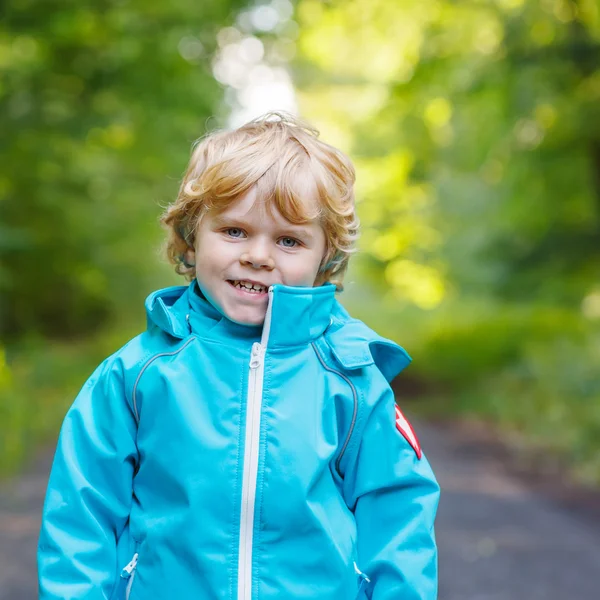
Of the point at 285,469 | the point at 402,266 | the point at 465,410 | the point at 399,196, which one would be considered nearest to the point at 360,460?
the point at 285,469

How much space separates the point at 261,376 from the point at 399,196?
66.2ft

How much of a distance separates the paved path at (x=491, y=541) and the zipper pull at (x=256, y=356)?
3.12 m

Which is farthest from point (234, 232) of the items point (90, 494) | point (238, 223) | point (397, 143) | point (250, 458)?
point (397, 143)

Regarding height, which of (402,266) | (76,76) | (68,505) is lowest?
(68,505)

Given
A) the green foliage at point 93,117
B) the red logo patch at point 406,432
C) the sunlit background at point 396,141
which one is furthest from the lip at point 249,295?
the green foliage at point 93,117

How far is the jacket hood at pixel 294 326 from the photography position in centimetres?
198

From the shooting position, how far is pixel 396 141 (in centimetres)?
1531

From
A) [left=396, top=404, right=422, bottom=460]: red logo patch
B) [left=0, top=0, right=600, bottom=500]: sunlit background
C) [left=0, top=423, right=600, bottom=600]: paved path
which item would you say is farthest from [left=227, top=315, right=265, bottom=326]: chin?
[left=0, top=0, right=600, bottom=500]: sunlit background

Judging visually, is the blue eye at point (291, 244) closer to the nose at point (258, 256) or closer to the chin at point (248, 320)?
the nose at point (258, 256)

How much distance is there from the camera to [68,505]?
1.90m

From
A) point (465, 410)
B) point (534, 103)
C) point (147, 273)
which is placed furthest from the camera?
point (147, 273)

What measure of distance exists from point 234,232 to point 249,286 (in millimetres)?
137

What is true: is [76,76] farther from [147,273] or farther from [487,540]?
[147,273]

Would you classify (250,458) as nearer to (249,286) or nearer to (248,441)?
(248,441)
